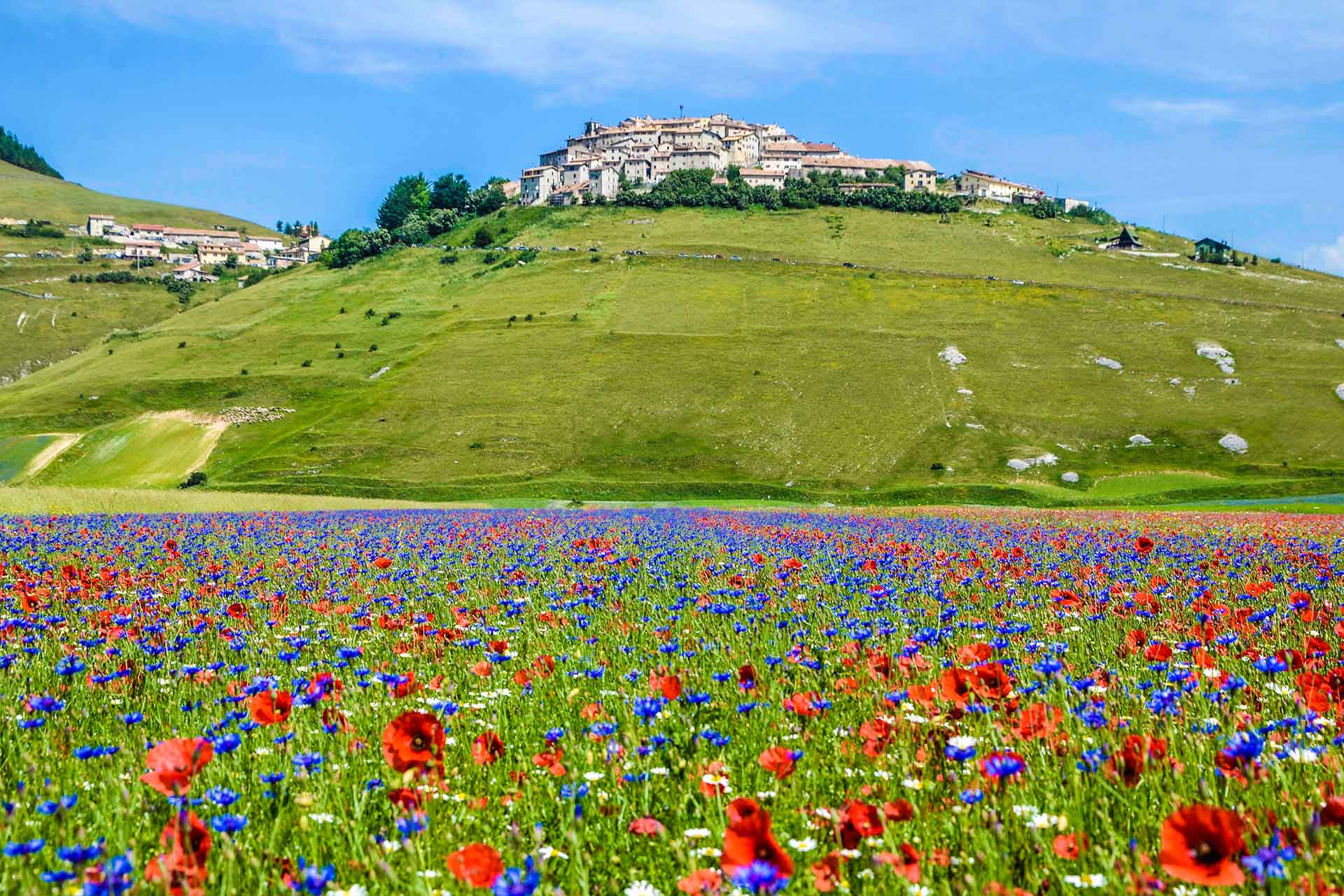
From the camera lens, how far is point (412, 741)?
13.0ft

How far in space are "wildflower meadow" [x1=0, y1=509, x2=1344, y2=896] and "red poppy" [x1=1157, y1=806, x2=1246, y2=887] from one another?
0.04 ft

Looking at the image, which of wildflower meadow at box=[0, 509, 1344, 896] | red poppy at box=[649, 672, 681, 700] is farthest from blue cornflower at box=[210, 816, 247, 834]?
red poppy at box=[649, 672, 681, 700]

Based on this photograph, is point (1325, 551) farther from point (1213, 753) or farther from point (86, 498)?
point (86, 498)

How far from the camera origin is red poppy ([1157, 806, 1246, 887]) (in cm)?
239

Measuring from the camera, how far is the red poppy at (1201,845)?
239cm

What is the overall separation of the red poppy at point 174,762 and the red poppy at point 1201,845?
3529mm

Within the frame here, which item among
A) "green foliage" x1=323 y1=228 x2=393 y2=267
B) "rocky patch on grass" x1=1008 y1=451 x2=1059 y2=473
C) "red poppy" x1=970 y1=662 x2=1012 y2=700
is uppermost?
"green foliage" x1=323 y1=228 x2=393 y2=267

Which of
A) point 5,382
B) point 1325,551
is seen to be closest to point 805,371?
point 1325,551

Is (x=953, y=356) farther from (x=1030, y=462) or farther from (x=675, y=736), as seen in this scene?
(x=675, y=736)

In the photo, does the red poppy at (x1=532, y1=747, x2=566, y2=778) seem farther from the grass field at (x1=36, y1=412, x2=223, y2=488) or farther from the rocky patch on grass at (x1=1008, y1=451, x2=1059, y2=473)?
the grass field at (x1=36, y1=412, x2=223, y2=488)

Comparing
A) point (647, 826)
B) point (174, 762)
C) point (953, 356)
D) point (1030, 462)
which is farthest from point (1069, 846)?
point (953, 356)

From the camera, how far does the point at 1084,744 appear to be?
4.81 meters

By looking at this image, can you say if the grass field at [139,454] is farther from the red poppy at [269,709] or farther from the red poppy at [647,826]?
the red poppy at [647,826]

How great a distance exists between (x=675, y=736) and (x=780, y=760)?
1622 millimetres
